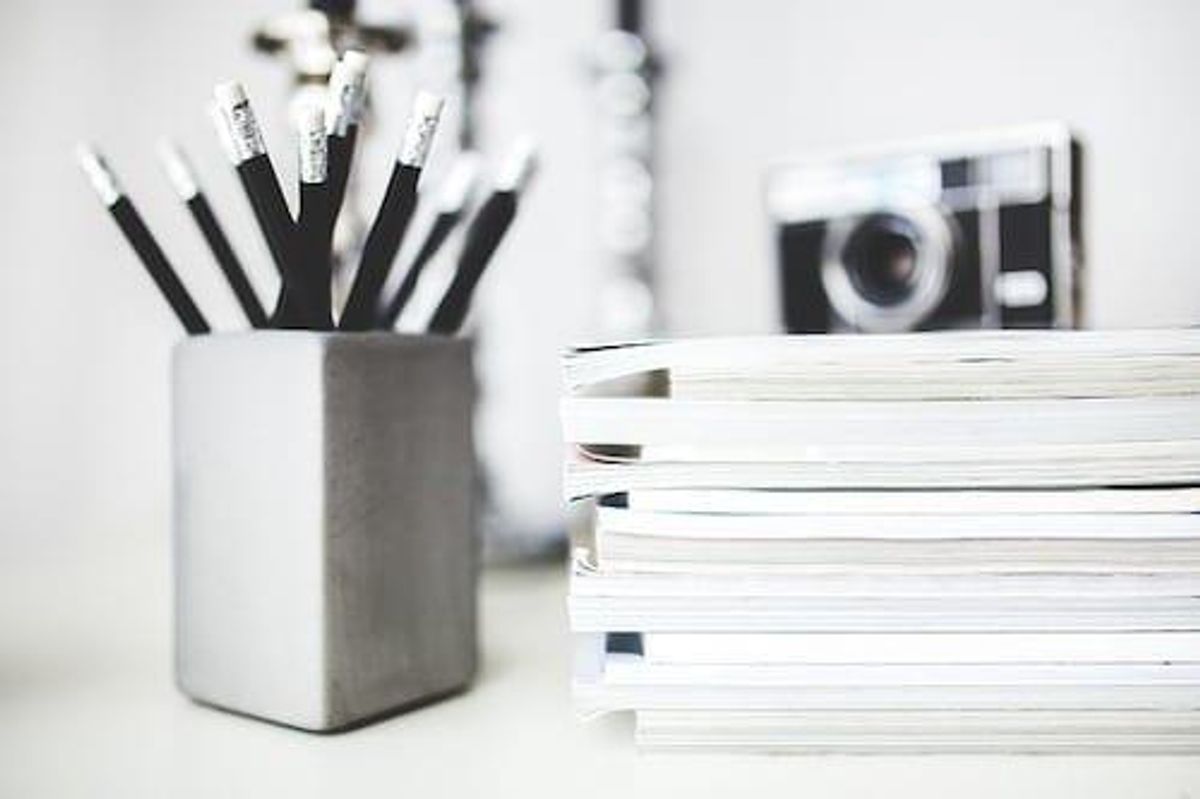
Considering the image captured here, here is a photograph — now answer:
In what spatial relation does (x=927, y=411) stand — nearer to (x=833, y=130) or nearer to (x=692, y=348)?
(x=692, y=348)

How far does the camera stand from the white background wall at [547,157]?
660mm

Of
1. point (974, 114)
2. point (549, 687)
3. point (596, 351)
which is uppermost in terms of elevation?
point (974, 114)

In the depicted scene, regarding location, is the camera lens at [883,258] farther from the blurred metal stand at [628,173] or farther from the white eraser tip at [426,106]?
the white eraser tip at [426,106]

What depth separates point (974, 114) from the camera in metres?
0.71

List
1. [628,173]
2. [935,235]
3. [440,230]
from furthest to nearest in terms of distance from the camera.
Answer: [628,173], [935,235], [440,230]

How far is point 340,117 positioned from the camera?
36 cm

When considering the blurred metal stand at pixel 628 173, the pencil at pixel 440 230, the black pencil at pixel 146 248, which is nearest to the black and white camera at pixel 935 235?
the blurred metal stand at pixel 628 173

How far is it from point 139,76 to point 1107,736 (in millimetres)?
642

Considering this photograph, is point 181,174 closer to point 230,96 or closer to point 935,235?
point 230,96

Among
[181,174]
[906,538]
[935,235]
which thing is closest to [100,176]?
[181,174]

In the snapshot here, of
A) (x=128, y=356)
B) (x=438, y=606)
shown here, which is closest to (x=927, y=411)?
(x=438, y=606)

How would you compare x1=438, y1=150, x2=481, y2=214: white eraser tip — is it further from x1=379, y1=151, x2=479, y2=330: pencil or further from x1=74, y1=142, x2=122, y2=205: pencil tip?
x1=74, y1=142, x2=122, y2=205: pencil tip

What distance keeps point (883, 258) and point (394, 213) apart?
35 centimetres

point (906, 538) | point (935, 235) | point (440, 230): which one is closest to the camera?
point (906, 538)
